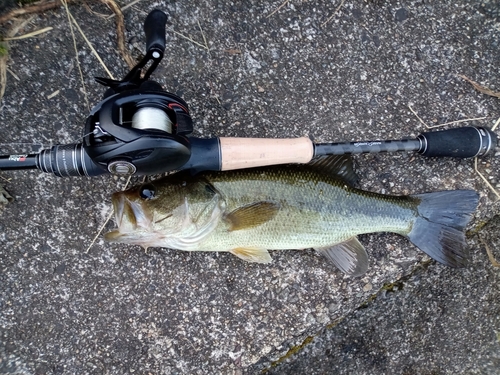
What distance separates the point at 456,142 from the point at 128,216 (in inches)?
76.4

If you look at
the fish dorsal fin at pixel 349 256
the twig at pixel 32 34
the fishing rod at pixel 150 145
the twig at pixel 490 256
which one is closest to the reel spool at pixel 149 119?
the fishing rod at pixel 150 145

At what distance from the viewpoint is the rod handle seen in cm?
248

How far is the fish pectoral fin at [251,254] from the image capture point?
8.12ft

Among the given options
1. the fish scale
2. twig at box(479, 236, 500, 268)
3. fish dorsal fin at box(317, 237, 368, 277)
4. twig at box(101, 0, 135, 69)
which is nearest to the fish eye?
the fish scale

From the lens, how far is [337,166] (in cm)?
252

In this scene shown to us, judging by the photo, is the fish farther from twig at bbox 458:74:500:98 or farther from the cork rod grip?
twig at bbox 458:74:500:98

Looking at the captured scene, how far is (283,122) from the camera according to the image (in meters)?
2.67

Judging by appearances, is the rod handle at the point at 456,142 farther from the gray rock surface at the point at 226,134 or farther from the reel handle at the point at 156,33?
the reel handle at the point at 156,33

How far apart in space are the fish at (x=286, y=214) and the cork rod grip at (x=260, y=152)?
5.5 inches

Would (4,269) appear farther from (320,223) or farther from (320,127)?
(320,127)

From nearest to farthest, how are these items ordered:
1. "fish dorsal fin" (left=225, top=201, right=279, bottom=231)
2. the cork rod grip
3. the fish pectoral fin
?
the cork rod grip < "fish dorsal fin" (left=225, top=201, right=279, bottom=231) < the fish pectoral fin

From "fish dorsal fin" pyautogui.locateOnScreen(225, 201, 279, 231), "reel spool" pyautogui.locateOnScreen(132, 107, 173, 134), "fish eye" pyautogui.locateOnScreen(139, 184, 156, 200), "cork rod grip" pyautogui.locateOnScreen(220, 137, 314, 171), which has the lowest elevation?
"fish dorsal fin" pyautogui.locateOnScreen(225, 201, 279, 231)

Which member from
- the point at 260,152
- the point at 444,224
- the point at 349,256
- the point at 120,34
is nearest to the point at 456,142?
the point at 444,224

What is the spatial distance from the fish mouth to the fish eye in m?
0.06
